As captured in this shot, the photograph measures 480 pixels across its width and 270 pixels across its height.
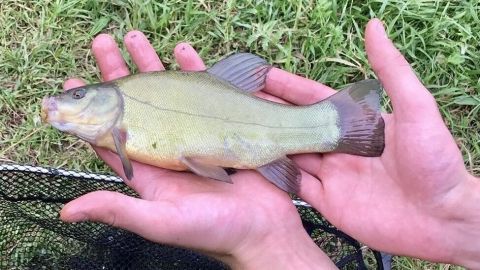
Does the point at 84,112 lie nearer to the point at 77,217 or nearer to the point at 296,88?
the point at 77,217

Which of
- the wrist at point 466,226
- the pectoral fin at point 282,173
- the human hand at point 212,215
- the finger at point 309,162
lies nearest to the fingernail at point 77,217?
the human hand at point 212,215

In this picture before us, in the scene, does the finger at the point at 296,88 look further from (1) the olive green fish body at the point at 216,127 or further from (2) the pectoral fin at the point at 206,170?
(2) the pectoral fin at the point at 206,170

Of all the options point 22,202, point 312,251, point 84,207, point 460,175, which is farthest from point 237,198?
point 22,202

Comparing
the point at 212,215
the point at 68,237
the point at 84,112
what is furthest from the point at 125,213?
the point at 68,237

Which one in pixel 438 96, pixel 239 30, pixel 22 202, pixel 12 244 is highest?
pixel 239 30

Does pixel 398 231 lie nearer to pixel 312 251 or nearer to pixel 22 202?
pixel 312 251
